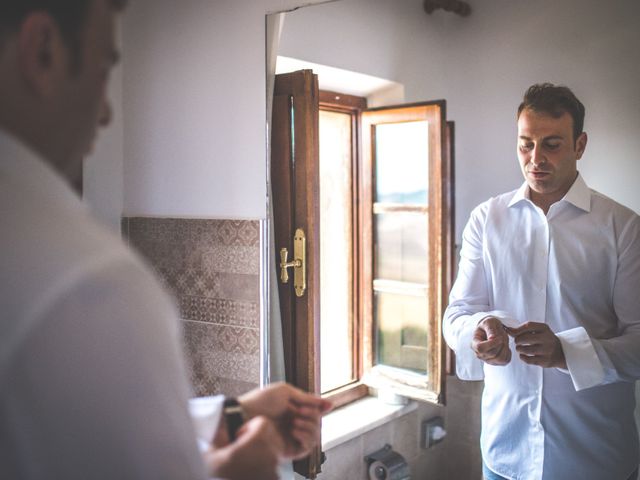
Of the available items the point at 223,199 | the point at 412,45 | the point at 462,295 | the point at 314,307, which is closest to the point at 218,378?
the point at 314,307

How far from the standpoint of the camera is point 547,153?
4.33ft

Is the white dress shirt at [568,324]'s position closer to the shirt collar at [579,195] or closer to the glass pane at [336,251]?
the shirt collar at [579,195]

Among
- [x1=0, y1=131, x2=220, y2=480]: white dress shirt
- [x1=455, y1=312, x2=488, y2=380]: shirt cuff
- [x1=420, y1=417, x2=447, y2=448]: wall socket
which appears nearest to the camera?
[x1=0, y1=131, x2=220, y2=480]: white dress shirt

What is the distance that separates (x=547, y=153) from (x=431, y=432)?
2.70 ft

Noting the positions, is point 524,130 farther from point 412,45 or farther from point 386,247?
point 386,247

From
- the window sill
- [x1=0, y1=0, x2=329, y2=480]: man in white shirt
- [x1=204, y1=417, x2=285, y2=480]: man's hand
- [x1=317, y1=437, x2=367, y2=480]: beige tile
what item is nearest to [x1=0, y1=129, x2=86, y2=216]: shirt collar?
[x1=0, y1=0, x2=329, y2=480]: man in white shirt

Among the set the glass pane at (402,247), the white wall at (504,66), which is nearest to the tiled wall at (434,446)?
the glass pane at (402,247)

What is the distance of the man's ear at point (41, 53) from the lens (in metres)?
0.48

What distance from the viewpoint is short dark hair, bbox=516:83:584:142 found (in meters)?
1.29

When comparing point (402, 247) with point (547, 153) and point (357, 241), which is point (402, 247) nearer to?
point (357, 241)

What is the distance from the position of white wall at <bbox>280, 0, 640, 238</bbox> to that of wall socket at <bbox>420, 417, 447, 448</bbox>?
1.78ft

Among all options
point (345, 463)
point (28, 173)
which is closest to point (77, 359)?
point (28, 173)

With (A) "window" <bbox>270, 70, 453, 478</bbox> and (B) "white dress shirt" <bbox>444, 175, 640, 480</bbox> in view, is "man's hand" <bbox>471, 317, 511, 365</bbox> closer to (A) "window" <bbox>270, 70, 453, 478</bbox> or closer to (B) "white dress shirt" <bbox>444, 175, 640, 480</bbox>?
(B) "white dress shirt" <bbox>444, 175, 640, 480</bbox>

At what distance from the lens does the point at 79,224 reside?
496 millimetres
